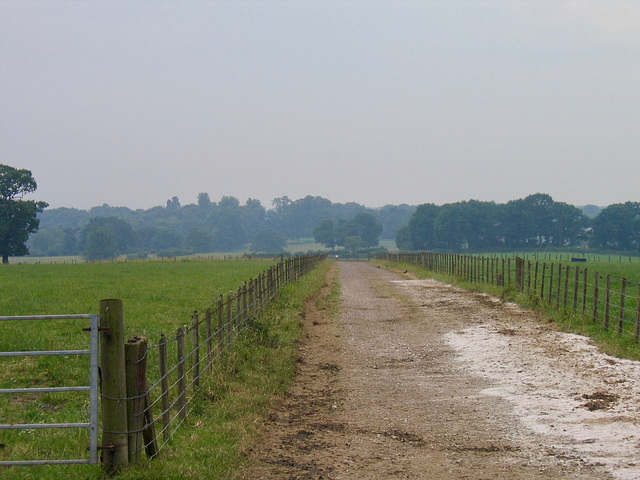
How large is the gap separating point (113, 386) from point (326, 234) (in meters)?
184

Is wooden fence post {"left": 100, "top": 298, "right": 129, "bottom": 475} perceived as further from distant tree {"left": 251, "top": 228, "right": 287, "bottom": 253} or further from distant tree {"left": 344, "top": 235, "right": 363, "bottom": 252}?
distant tree {"left": 251, "top": 228, "right": 287, "bottom": 253}

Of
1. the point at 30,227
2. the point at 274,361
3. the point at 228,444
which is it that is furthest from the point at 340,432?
the point at 30,227

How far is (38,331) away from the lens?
15438mm

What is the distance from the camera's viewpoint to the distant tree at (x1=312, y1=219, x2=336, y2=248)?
189 metres

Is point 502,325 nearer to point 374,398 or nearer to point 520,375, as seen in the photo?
point 520,375

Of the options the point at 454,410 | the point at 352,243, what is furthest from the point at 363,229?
the point at 454,410

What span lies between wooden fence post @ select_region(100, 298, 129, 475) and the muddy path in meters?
1.36

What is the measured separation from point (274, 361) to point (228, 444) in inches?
180

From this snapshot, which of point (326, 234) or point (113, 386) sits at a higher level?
point (113, 386)

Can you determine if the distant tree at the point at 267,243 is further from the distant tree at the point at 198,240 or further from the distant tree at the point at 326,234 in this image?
the distant tree at the point at 198,240

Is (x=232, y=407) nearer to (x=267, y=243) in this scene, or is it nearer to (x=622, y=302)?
(x=622, y=302)

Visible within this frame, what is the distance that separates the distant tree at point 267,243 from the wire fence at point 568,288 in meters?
136

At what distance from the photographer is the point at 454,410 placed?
905cm

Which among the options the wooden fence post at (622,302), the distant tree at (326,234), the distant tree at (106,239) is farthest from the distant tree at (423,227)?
the wooden fence post at (622,302)
